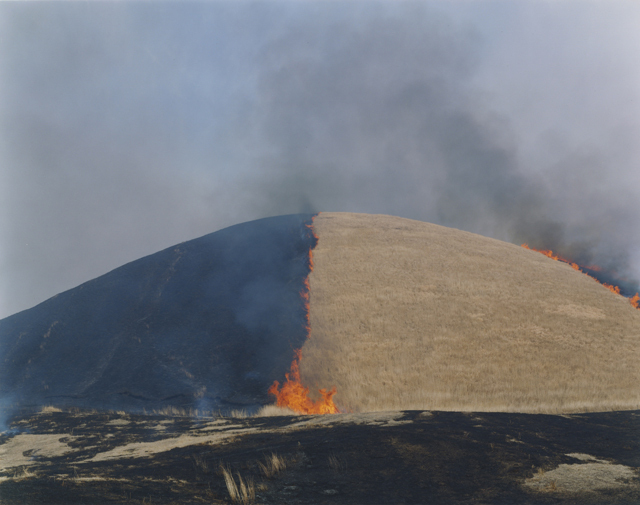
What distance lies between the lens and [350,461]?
11.6 metres

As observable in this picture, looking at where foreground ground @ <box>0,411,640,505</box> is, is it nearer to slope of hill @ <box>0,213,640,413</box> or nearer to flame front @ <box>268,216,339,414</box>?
flame front @ <box>268,216,339,414</box>

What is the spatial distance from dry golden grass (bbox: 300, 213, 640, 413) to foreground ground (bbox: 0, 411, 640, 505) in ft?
19.8

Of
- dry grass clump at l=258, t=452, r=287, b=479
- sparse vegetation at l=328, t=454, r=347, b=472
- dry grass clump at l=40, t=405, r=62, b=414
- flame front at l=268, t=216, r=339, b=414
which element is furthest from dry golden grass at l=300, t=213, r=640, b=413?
dry grass clump at l=40, t=405, r=62, b=414

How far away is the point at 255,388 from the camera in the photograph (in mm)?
24125

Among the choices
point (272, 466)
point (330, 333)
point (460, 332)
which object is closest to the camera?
point (272, 466)

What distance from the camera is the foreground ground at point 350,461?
9.67 meters

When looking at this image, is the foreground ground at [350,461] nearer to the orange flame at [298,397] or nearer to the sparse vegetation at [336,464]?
the sparse vegetation at [336,464]

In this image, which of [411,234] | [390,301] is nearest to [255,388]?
[390,301]

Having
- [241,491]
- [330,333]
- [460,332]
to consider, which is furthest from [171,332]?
[241,491]

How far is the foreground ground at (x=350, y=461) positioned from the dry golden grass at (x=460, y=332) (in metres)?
6.03

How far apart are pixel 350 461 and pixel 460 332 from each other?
19.4 metres

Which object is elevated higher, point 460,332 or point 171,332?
point 171,332

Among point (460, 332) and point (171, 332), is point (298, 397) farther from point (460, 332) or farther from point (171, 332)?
point (460, 332)

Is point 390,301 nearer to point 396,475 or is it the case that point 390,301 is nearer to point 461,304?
point 461,304
